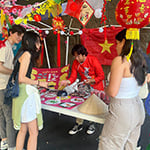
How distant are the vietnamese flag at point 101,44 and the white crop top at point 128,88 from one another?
2.24 metres

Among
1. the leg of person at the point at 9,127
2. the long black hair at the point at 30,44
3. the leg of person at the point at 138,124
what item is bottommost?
the leg of person at the point at 9,127

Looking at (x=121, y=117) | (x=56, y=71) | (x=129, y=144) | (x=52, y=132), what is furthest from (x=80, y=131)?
(x=121, y=117)

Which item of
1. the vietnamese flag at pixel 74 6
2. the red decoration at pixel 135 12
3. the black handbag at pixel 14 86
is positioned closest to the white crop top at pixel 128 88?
the red decoration at pixel 135 12

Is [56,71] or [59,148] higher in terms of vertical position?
[56,71]

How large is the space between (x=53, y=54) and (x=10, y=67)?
9.95 feet

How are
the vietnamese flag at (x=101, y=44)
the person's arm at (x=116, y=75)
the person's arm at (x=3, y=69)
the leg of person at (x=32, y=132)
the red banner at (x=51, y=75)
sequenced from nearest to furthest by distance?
the person's arm at (x=116, y=75), the leg of person at (x=32, y=132), the person's arm at (x=3, y=69), the red banner at (x=51, y=75), the vietnamese flag at (x=101, y=44)

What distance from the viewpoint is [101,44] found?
3418 millimetres

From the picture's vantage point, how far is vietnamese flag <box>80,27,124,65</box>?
3.27m

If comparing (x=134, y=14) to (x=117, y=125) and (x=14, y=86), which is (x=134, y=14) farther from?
(x=14, y=86)

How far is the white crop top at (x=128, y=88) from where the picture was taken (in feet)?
3.63

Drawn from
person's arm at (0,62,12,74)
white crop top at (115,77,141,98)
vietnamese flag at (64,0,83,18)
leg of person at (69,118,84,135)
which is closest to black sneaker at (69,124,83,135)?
leg of person at (69,118,84,135)

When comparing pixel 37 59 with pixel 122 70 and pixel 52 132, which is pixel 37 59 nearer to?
pixel 122 70

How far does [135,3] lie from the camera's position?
1.11 metres

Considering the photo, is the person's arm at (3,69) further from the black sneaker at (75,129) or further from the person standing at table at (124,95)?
the black sneaker at (75,129)
